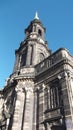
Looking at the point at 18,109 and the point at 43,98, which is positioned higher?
the point at 43,98

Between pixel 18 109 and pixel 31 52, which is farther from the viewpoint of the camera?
pixel 31 52

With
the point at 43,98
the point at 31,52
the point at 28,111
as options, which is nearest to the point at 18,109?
the point at 28,111

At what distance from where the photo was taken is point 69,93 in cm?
1157

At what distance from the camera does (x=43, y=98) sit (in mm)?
13859

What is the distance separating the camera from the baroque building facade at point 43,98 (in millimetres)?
11422

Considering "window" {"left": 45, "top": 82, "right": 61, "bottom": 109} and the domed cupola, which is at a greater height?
the domed cupola

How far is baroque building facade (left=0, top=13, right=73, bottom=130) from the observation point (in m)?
11.4

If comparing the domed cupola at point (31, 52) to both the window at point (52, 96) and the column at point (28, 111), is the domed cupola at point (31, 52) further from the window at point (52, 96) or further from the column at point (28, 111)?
the window at point (52, 96)

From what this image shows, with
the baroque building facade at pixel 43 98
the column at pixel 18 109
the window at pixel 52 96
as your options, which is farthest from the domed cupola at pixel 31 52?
the window at pixel 52 96

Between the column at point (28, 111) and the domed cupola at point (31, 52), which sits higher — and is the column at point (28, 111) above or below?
below

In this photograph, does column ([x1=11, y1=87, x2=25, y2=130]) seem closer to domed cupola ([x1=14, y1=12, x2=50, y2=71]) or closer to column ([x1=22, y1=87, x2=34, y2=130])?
column ([x1=22, y1=87, x2=34, y2=130])

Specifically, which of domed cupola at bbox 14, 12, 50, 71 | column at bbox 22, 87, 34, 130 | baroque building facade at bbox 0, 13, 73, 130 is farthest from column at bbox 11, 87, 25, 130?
domed cupola at bbox 14, 12, 50, 71

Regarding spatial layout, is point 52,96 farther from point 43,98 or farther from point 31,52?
point 31,52

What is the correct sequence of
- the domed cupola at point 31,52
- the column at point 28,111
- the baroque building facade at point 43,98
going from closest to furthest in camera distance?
the baroque building facade at point 43,98 → the column at point 28,111 → the domed cupola at point 31,52
